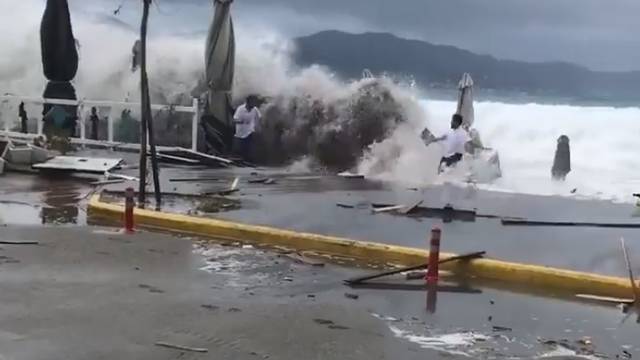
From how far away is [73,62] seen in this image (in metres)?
22.2

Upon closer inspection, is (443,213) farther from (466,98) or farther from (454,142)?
(466,98)

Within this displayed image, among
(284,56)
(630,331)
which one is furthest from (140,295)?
(284,56)

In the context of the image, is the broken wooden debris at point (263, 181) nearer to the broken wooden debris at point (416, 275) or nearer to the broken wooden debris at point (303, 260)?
the broken wooden debris at point (303, 260)

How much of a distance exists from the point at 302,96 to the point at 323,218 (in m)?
12.3

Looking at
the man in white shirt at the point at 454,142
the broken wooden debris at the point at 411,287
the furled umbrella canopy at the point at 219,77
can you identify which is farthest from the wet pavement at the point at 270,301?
the furled umbrella canopy at the point at 219,77

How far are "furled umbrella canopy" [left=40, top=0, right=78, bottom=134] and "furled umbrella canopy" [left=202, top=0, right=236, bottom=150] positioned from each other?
3.22 meters

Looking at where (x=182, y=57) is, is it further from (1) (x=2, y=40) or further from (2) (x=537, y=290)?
(2) (x=537, y=290)

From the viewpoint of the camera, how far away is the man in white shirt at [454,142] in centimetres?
1900

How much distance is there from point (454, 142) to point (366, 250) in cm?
899

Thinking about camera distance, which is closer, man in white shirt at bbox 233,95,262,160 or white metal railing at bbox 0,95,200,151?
white metal railing at bbox 0,95,200,151

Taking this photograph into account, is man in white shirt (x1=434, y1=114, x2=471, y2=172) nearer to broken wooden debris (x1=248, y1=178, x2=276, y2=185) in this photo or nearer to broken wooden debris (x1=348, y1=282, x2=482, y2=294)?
broken wooden debris (x1=248, y1=178, x2=276, y2=185)

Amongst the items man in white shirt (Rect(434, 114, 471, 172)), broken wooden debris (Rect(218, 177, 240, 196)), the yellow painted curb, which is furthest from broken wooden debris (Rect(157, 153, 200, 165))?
the yellow painted curb

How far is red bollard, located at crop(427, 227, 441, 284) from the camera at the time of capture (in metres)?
9.00

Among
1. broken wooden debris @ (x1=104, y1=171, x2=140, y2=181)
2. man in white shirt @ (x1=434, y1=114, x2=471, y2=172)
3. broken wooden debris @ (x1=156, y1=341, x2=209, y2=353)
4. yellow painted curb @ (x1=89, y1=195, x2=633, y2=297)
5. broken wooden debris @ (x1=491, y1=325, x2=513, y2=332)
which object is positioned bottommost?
broken wooden debris @ (x1=156, y1=341, x2=209, y2=353)
